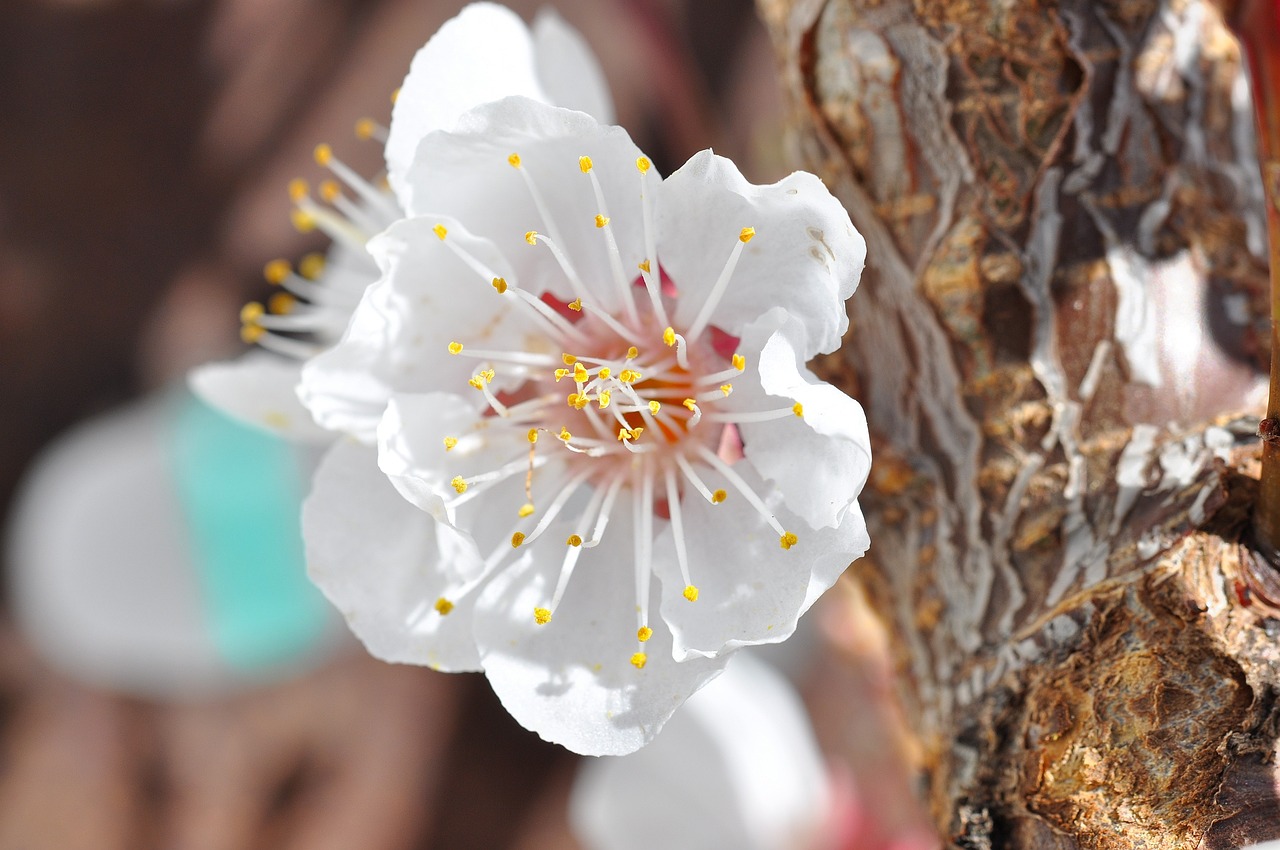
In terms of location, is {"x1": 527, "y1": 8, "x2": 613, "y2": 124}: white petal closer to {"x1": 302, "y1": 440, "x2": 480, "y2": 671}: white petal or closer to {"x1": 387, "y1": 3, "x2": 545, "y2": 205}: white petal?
{"x1": 387, "y1": 3, "x2": 545, "y2": 205}: white petal

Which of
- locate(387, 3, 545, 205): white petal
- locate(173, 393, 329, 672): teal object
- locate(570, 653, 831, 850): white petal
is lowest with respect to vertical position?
locate(570, 653, 831, 850): white petal

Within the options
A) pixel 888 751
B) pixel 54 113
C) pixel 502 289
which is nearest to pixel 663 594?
pixel 502 289

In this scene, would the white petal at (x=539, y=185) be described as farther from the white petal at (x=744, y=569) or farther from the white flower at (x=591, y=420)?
the white petal at (x=744, y=569)

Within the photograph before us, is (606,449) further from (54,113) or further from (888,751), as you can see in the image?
(54,113)

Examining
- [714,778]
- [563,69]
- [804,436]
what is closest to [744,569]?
[804,436]

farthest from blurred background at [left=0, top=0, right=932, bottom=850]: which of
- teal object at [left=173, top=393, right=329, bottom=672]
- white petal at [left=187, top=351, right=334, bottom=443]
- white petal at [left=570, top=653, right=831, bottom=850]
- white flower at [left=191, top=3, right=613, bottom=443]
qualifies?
white petal at [left=187, top=351, right=334, bottom=443]

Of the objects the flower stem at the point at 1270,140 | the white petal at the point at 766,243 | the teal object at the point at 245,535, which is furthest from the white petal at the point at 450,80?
the teal object at the point at 245,535
